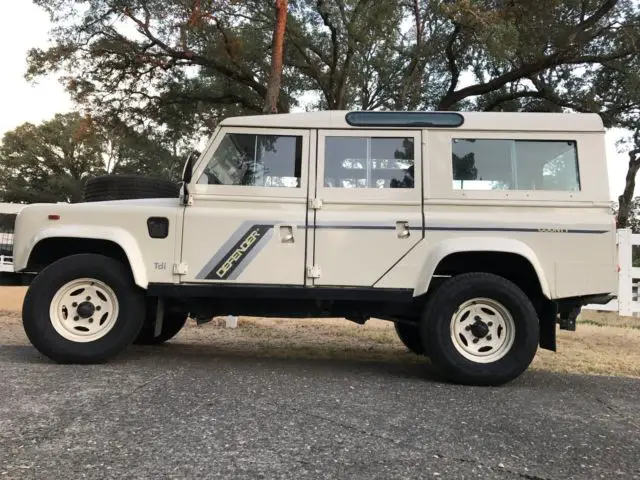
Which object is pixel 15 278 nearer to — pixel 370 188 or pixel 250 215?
pixel 250 215

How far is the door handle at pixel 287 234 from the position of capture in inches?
208

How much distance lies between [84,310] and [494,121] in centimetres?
428

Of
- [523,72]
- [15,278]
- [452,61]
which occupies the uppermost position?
[452,61]

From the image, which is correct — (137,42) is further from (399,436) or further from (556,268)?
(399,436)

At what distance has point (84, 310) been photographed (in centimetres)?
533

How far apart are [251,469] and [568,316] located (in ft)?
12.3

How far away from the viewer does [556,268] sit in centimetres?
512

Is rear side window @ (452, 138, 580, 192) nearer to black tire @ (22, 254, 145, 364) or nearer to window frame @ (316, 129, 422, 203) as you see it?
window frame @ (316, 129, 422, 203)

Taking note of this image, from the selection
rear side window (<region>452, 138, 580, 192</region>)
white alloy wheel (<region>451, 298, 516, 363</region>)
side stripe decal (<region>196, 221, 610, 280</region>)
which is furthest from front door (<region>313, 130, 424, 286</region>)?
white alloy wheel (<region>451, 298, 516, 363</region>)

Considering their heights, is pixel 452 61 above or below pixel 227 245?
above

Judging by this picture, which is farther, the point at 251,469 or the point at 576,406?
the point at 576,406

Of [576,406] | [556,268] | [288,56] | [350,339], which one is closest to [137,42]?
[288,56]

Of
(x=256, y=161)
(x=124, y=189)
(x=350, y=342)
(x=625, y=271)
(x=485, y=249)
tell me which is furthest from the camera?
(x=625, y=271)

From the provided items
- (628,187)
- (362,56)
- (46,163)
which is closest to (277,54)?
(362,56)
